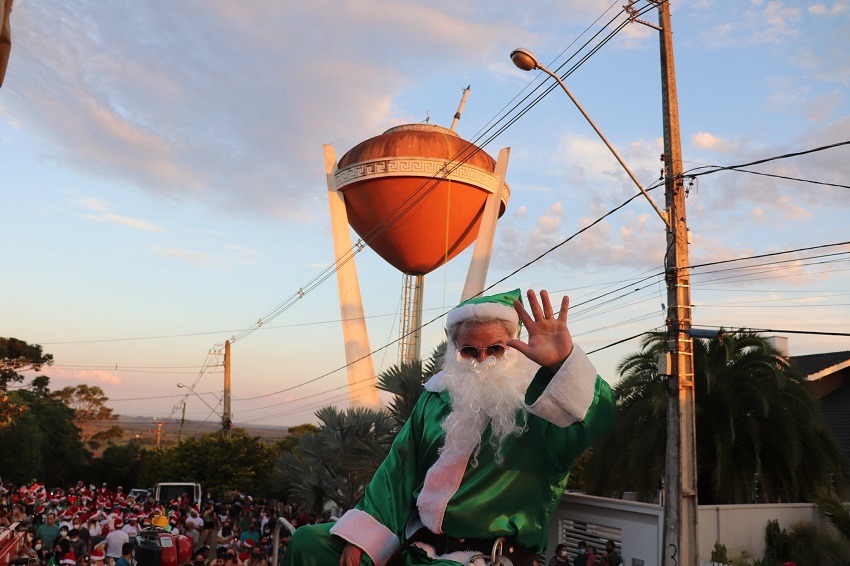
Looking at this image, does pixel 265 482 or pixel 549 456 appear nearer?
pixel 549 456

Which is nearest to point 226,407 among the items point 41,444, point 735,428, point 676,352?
point 41,444

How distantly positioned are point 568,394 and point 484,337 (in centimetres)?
57

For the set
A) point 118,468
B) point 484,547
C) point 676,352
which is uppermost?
point 676,352

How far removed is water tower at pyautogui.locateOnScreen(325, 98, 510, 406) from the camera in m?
20.5

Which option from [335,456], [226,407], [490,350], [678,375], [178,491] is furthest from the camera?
[226,407]

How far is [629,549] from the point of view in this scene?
1147cm

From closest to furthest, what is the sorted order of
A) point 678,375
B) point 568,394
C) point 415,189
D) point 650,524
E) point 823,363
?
point 568,394 < point 678,375 < point 650,524 < point 415,189 < point 823,363

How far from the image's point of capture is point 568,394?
121 inches

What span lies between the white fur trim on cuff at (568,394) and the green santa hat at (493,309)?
1.58 ft

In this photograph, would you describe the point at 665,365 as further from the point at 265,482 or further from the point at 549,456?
the point at 265,482

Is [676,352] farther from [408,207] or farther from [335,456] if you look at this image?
[408,207]

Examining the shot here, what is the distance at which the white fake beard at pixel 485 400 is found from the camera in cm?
331

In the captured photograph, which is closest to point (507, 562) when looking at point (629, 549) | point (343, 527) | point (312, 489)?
point (343, 527)

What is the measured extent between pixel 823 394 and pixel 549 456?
846 inches
